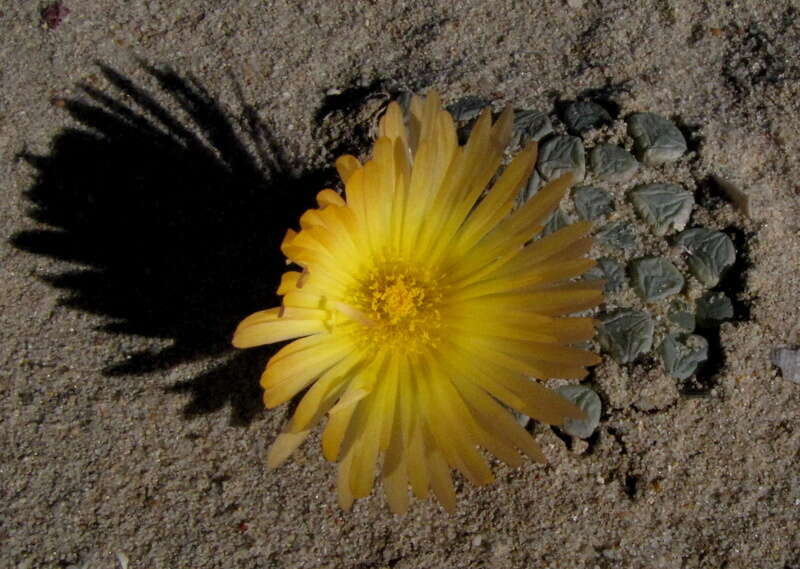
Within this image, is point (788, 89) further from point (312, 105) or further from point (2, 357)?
point (2, 357)

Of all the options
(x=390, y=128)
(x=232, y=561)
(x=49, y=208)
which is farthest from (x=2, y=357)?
(x=390, y=128)

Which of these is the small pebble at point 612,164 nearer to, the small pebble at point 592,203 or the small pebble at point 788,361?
the small pebble at point 592,203

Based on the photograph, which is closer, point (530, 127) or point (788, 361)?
point (788, 361)

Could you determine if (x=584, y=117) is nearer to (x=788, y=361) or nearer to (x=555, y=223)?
(x=555, y=223)

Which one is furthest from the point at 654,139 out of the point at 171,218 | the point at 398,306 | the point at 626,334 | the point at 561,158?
the point at 171,218

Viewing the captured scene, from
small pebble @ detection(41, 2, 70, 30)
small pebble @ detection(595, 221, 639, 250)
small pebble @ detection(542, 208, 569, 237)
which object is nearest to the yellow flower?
small pebble @ detection(542, 208, 569, 237)

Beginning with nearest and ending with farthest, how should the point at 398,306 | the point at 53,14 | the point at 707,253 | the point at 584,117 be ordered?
the point at 398,306, the point at 707,253, the point at 584,117, the point at 53,14

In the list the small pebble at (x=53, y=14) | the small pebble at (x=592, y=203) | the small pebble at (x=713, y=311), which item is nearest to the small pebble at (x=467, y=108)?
the small pebble at (x=592, y=203)

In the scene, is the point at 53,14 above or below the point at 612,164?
above
